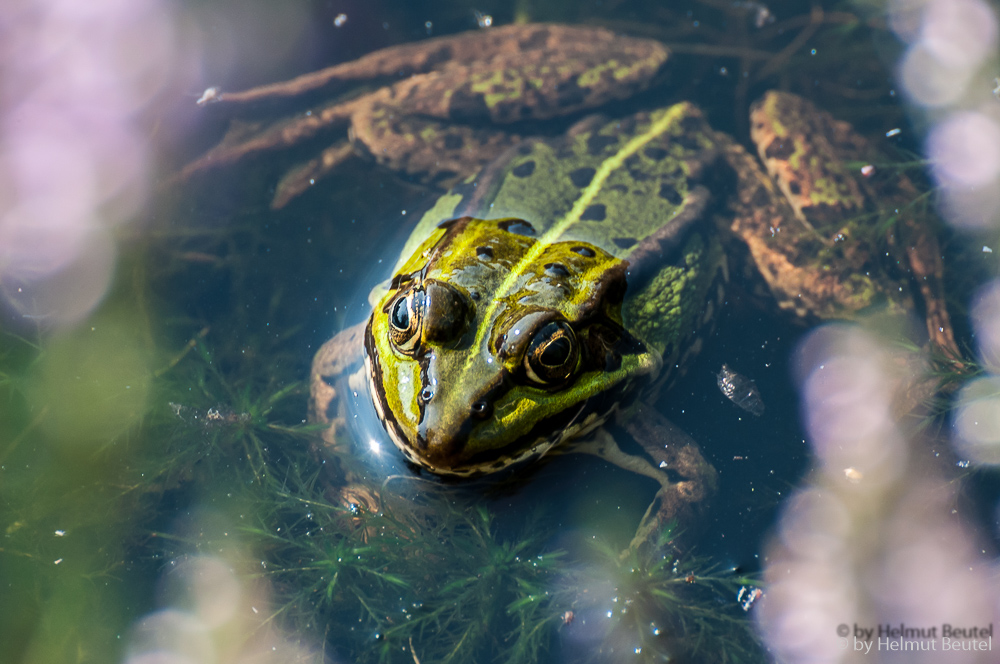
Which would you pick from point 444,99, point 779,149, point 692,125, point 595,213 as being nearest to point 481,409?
point 595,213

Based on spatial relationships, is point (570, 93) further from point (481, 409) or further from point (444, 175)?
point (481, 409)

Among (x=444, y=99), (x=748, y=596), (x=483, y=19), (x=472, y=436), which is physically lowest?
(x=748, y=596)

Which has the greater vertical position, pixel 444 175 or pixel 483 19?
pixel 483 19

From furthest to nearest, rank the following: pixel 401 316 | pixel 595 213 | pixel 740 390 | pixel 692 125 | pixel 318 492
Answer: pixel 692 125, pixel 740 390, pixel 595 213, pixel 318 492, pixel 401 316

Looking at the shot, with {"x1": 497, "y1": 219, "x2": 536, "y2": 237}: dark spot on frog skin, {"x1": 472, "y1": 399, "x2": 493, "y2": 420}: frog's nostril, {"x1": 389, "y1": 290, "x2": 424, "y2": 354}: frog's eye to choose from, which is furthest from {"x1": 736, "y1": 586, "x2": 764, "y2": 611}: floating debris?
{"x1": 497, "y1": 219, "x2": 536, "y2": 237}: dark spot on frog skin

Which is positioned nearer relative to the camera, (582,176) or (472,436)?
(472,436)

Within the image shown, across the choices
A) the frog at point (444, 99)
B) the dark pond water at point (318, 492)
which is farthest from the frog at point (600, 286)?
the frog at point (444, 99)

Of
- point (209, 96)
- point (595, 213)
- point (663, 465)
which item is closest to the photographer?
point (663, 465)
